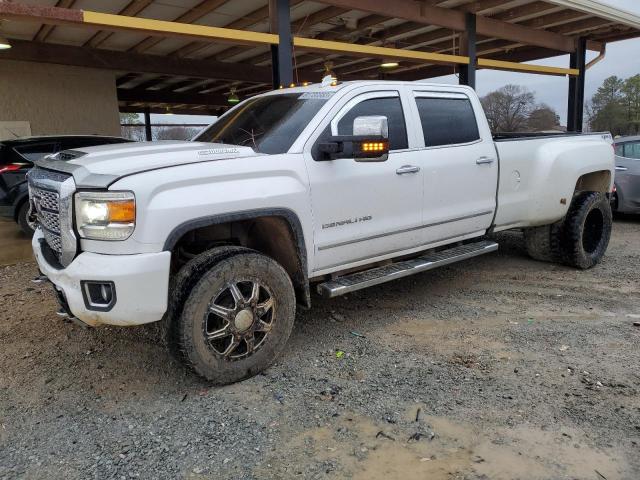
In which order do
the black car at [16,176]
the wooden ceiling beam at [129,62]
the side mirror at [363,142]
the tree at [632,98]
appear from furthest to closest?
the tree at [632,98] < the wooden ceiling beam at [129,62] < the black car at [16,176] < the side mirror at [363,142]

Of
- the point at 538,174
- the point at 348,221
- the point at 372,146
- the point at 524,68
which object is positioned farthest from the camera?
the point at 524,68

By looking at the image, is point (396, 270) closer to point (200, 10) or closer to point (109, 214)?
point (109, 214)

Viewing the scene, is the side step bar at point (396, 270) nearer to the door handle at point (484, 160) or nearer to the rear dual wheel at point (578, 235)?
the door handle at point (484, 160)

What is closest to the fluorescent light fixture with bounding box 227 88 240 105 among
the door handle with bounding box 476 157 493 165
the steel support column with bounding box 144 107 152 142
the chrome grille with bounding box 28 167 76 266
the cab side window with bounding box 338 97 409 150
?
the steel support column with bounding box 144 107 152 142

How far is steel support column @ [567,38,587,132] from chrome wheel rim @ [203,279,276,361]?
1120 centimetres

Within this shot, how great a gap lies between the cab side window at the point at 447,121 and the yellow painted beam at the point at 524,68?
5.36 meters

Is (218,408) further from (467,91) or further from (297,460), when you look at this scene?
(467,91)

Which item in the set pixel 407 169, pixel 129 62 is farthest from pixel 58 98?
pixel 407 169

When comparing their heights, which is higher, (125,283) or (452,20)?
(452,20)

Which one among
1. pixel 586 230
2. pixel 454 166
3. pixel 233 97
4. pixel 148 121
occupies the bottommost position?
pixel 586 230

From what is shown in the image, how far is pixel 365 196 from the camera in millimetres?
4035

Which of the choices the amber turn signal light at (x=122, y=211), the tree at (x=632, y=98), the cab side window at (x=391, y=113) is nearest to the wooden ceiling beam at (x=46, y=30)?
the cab side window at (x=391, y=113)

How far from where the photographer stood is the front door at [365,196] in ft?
12.5

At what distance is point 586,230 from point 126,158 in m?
5.54
